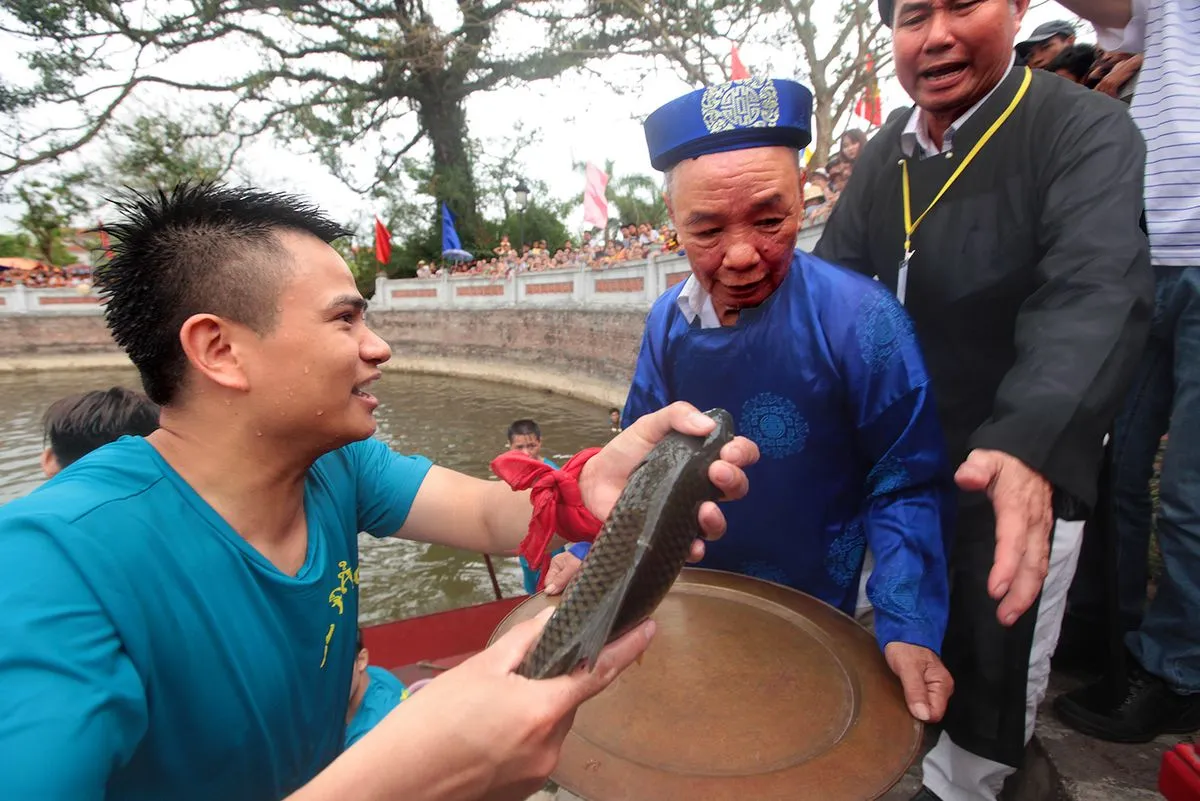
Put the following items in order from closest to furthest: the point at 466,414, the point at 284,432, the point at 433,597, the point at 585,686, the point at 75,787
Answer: the point at 75,787
the point at 585,686
the point at 284,432
the point at 433,597
the point at 466,414

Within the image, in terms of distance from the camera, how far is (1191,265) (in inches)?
81.4

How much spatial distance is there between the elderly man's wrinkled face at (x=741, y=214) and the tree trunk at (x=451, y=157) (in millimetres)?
26066

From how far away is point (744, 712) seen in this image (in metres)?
1.42

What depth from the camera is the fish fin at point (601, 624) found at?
42.4 inches

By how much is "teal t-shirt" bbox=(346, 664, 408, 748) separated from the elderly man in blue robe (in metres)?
0.88

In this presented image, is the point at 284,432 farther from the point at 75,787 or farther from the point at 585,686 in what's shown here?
the point at 585,686

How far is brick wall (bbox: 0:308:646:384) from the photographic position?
551 inches

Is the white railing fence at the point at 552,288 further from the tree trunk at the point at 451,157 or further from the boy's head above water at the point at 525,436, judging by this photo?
the tree trunk at the point at 451,157

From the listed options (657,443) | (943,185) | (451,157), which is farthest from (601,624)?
(451,157)

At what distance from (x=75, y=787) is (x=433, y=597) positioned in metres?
6.12

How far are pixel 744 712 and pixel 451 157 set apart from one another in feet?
92.1

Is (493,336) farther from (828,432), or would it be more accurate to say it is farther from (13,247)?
(13,247)

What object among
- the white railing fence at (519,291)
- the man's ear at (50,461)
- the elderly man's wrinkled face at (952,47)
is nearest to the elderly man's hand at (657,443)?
the elderly man's wrinkled face at (952,47)

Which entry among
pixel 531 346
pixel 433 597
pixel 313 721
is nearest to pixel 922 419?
pixel 313 721
